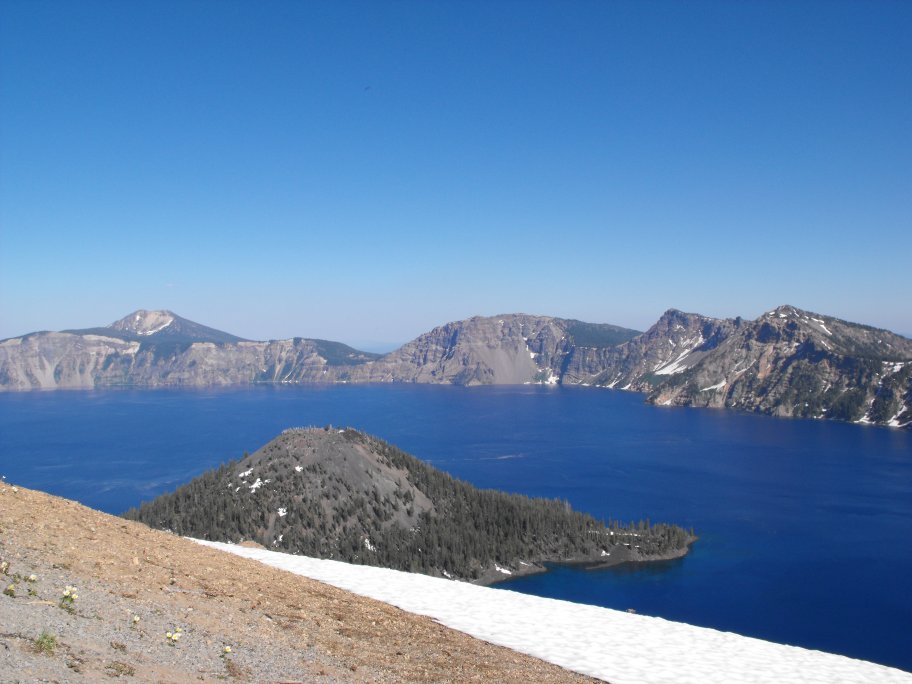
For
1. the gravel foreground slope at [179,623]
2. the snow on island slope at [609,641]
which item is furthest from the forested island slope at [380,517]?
the gravel foreground slope at [179,623]

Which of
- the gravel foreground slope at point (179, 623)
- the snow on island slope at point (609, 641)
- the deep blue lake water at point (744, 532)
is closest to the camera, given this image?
the gravel foreground slope at point (179, 623)

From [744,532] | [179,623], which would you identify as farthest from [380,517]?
[179,623]

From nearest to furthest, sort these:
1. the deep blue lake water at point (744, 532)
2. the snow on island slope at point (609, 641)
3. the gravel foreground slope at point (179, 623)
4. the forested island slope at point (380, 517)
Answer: the gravel foreground slope at point (179, 623) → the snow on island slope at point (609, 641) → the deep blue lake water at point (744, 532) → the forested island slope at point (380, 517)

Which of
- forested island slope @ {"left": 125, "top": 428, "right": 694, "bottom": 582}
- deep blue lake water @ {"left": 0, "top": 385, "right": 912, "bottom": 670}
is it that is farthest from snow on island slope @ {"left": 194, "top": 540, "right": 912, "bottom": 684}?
forested island slope @ {"left": 125, "top": 428, "right": 694, "bottom": 582}

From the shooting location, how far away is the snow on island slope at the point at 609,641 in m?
21.8

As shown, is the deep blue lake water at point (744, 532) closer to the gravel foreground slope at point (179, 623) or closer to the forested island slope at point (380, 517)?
the forested island slope at point (380, 517)

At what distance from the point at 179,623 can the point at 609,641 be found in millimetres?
15509

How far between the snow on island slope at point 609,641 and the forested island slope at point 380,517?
2767 inches

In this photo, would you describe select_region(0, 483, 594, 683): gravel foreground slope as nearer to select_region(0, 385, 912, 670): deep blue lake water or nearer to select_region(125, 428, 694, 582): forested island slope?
select_region(0, 385, 912, 670): deep blue lake water

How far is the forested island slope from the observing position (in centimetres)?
10081

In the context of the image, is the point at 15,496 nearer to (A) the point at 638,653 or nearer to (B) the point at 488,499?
(A) the point at 638,653

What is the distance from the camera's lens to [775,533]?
422ft

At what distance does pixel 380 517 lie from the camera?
4274 inches

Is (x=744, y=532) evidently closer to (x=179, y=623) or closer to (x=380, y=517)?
(x=380, y=517)
